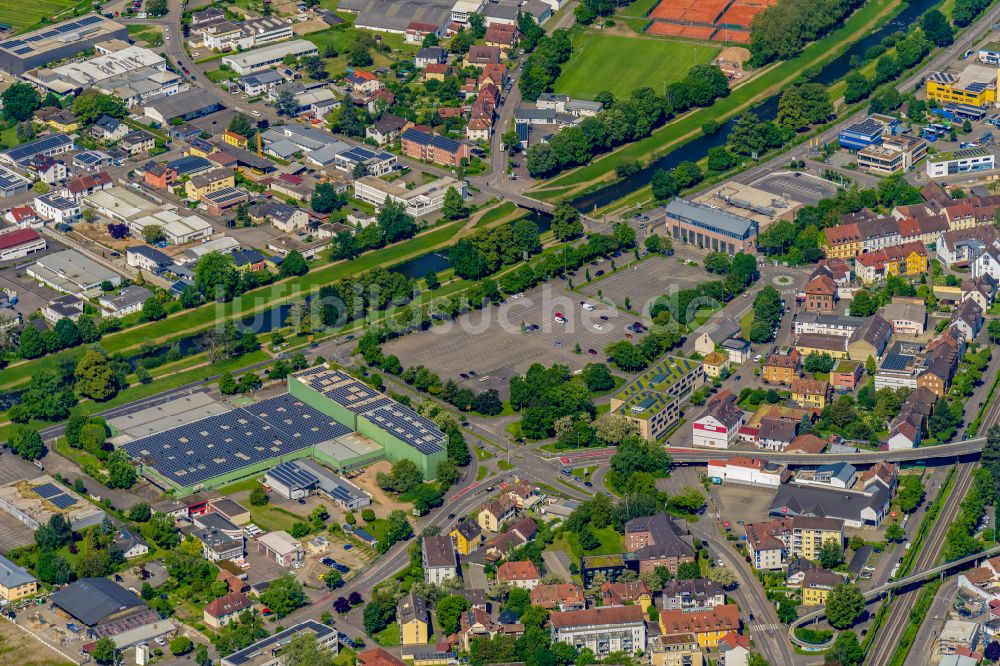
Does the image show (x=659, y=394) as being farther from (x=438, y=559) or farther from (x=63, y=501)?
(x=63, y=501)

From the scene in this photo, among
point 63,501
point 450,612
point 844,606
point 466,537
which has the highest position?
point 844,606

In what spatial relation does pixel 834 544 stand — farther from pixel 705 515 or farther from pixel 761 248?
pixel 761 248

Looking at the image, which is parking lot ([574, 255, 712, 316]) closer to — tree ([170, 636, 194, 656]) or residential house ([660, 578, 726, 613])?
residential house ([660, 578, 726, 613])

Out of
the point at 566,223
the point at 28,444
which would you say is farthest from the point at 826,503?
the point at 28,444

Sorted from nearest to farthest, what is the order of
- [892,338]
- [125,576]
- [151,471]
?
[125,576] → [151,471] → [892,338]

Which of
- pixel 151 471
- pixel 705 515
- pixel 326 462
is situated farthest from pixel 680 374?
pixel 151 471

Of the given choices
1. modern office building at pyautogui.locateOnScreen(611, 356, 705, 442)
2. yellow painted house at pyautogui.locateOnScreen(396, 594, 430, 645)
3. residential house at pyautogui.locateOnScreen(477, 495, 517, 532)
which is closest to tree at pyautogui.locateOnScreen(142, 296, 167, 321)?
modern office building at pyautogui.locateOnScreen(611, 356, 705, 442)

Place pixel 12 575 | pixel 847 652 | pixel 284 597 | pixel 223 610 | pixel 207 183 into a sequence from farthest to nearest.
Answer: pixel 207 183, pixel 12 575, pixel 284 597, pixel 223 610, pixel 847 652
